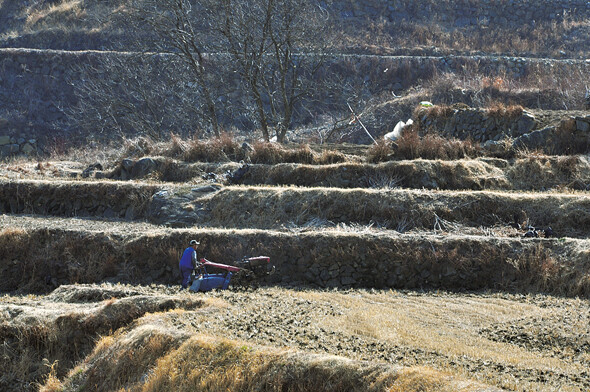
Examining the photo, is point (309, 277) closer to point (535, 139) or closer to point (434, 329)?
point (434, 329)

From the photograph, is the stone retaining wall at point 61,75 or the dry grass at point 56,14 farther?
the dry grass at point 56,14

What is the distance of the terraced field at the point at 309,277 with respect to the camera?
24.2 ft

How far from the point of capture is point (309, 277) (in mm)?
12250

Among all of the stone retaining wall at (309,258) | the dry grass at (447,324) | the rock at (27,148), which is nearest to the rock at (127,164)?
the stone retaining wall at (309,258)

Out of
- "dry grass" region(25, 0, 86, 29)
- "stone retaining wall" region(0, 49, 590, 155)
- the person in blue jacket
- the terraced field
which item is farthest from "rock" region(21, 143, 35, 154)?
the person in blue jacket

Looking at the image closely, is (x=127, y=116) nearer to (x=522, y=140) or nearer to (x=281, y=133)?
(x=281, y=133)

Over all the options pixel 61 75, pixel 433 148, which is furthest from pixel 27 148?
pixel 433 148

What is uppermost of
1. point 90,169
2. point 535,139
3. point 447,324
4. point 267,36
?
point 267,36

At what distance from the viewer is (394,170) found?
15.8 meters

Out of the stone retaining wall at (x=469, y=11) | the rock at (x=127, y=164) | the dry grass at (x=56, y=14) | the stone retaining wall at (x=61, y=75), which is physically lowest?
the rock at (x=127, y=164)

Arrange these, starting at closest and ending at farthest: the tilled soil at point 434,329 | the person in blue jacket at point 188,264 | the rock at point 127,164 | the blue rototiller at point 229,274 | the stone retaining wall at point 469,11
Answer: the tilled soil at point 434,329, the blue rototiller at point 229,274, the person in blue jacket at point 188,264, the rock at point 127,164, the stone retaining wall at point 469,11

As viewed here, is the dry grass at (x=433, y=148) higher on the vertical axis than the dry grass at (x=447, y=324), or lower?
higher

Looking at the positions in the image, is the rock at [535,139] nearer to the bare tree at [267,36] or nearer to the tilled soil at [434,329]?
the tilled soil at [434,329]

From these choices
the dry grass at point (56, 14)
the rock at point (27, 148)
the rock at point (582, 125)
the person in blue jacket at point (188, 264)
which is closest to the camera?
the person in blue jacket at point (188, 264)
